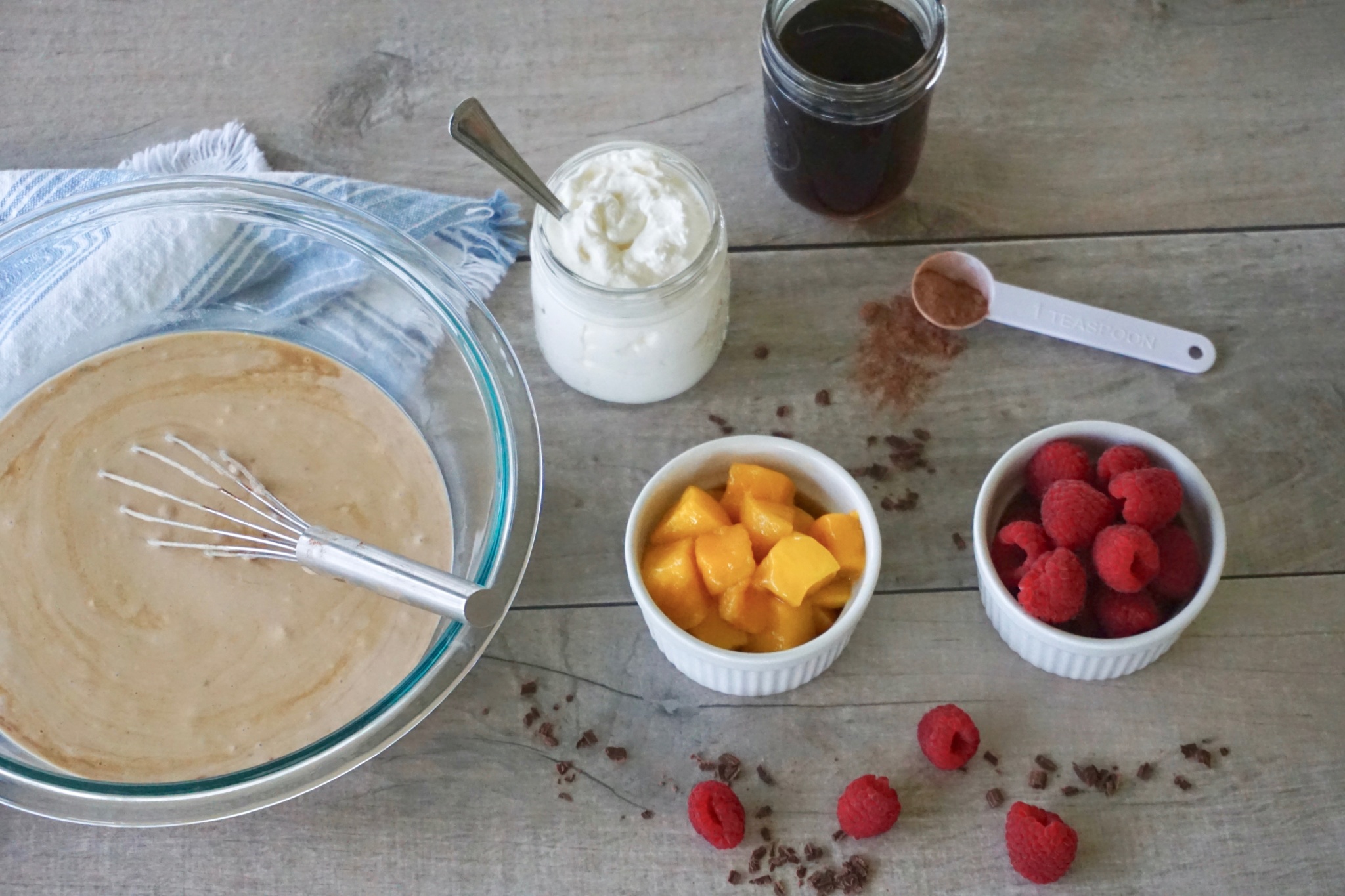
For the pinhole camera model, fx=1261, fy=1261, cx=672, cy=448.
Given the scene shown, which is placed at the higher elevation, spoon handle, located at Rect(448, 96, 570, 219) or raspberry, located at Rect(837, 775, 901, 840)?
spoon handle, located at Rect(448, 96, 570, 219)

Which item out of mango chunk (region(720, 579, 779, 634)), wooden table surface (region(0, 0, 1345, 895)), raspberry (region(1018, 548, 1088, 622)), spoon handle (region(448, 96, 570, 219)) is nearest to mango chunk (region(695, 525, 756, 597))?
mango chunk (region(720, 579, 779, 634))

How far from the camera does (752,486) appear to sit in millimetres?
1117

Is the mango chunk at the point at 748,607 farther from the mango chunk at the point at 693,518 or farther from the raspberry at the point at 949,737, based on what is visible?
the raspberry at the point at 949,737

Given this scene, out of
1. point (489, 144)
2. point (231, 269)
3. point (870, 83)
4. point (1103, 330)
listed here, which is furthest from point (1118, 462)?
point (231, 269)

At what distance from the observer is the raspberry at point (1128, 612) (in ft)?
3.51

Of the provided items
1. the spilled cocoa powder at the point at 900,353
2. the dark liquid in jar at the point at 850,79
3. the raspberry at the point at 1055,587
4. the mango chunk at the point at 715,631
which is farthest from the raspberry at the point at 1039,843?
the dark liquid in jar at the point at 850,79

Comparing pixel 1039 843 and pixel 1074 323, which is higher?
pixel 1074 323

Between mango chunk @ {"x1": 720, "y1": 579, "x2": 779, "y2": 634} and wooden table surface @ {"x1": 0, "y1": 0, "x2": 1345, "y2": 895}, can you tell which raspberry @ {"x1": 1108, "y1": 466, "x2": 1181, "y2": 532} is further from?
mango chunk @ {"x1": 720, "y1": 579, "x2": 779, "y2": 634}

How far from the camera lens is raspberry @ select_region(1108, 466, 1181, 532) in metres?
1.05

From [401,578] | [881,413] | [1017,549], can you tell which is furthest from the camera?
[881,413]

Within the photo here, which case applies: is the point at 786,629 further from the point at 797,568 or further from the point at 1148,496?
the point at 1148,496

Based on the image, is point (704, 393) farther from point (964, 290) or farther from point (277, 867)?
point (277, 867)

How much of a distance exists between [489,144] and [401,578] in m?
0.39

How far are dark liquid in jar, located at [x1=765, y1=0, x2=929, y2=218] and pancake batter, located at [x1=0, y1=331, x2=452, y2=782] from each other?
0.46 metres
